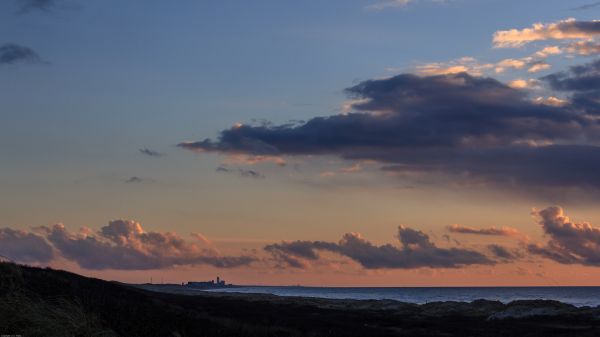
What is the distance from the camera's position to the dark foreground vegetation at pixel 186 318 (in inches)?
781

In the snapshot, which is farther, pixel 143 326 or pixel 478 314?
pixel 478 314

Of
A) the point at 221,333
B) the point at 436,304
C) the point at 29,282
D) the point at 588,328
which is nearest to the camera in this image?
the point at 221,333

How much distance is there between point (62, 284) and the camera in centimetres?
3709

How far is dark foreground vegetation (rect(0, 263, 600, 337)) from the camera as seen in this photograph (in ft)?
65.1

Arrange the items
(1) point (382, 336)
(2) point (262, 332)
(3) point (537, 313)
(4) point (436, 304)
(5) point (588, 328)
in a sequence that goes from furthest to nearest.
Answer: (4) point (436, 304) → (3) point (537, 313) → (5) point (588, 328) → (1) point (382, 336) → (2) point (262, 332)

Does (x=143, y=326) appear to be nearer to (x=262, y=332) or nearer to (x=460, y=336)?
(x=262, y=332)

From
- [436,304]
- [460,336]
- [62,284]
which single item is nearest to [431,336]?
[460,336]

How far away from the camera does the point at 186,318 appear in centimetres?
3584

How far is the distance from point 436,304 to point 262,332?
5722 cm

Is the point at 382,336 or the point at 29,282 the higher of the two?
the point at 29,282

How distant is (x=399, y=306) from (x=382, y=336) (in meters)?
48.9

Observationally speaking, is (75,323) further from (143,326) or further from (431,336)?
(431,336)

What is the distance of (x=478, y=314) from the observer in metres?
73.3

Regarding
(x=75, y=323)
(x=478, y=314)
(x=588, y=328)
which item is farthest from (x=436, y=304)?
(x=75, y=323)
